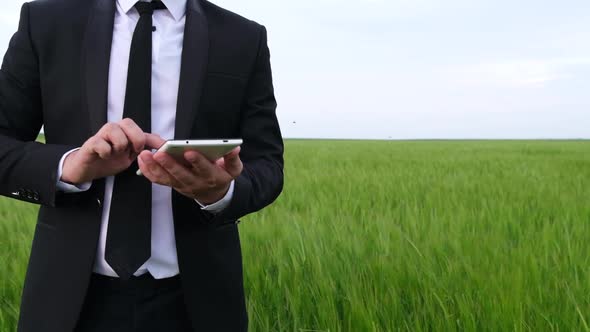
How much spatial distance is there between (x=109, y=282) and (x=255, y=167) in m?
0.37

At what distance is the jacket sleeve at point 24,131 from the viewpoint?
87 centimetres

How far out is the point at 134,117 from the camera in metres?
0.89

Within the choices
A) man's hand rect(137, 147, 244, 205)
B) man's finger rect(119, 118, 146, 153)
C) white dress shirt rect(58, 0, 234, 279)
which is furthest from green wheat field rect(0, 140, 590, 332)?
man's finger rect(119, 118, 146, 153)

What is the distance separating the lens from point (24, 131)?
1.00 metres

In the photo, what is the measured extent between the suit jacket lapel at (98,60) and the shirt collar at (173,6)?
1.1 inches

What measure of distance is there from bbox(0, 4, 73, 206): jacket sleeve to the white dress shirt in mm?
109

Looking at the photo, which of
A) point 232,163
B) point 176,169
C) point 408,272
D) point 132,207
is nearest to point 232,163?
point 232,163

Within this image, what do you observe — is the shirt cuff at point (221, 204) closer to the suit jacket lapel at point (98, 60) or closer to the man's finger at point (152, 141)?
the man's finger at point (152, 141)

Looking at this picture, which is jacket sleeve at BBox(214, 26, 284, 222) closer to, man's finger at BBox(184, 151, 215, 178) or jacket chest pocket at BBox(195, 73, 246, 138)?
jacket chest pocket at BBox(195, 73, 246, 138)

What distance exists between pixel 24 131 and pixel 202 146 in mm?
563

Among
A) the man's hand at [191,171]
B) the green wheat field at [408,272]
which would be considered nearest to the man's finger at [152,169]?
the man's hand at [191,171]

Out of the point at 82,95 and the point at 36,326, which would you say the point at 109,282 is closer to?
the point at 36,326

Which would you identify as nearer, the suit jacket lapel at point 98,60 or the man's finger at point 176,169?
the man's finger at point 176,169

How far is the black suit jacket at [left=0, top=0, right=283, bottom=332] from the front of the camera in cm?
90
